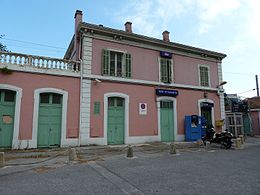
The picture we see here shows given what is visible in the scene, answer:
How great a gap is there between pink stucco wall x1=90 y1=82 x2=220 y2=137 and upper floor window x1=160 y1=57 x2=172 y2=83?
3.40 ft

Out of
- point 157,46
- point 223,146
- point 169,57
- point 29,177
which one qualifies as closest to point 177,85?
point 169,57

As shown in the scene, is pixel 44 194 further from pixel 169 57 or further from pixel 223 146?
pixel 169 57

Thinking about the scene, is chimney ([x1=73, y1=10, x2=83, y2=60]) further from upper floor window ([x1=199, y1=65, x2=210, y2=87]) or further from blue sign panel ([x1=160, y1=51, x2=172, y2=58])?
upper floor window ([x1=199, y1=65, x2=210, y2=87])

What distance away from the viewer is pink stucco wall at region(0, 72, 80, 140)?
9.27m

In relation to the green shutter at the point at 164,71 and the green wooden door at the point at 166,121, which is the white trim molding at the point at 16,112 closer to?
the green wooden door at the point at 166,121

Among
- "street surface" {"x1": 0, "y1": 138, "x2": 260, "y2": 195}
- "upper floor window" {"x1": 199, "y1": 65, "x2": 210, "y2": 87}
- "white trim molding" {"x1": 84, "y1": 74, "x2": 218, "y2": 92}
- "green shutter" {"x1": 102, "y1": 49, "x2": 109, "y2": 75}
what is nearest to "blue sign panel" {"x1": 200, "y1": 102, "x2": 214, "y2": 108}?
"white trim molding" {"x1": 84, "y1": 74, "x2": 218, "y2": 92}

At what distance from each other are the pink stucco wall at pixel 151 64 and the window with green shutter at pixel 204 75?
1.19 ft

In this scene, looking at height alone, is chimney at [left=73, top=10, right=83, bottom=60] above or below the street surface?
above

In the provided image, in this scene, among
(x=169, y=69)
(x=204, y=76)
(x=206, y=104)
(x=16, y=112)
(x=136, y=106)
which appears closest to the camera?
(x=16, y=112)

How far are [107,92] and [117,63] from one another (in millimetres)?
1898

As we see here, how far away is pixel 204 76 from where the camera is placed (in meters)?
14.7

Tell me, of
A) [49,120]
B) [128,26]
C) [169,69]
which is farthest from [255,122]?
[49,120]

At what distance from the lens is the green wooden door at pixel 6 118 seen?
909 centimetres

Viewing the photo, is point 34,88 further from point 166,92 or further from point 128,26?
point 166,92
